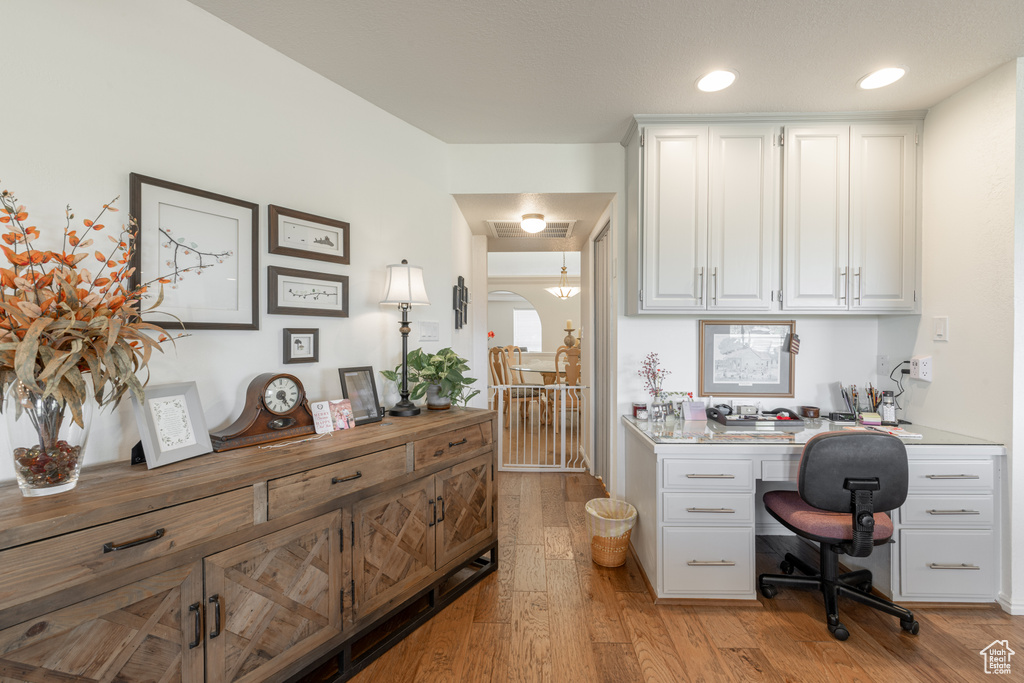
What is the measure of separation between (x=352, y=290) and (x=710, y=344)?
2.26m

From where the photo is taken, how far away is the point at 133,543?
1.18 meters

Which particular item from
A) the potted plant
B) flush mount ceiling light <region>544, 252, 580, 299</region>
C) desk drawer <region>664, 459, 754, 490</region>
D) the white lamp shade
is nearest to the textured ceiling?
the white lamp shade

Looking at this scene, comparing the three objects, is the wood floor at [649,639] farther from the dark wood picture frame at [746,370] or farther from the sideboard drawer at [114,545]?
the dark wood picture frame at [746,370]

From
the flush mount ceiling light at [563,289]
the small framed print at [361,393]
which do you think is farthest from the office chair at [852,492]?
the flush mount ceiling light at [563,289]

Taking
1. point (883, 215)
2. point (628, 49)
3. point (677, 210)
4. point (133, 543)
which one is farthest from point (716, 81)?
point (133, 543)

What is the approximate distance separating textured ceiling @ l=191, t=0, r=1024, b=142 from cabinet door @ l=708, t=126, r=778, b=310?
0.55 feet

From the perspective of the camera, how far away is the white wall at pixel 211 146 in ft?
4.60

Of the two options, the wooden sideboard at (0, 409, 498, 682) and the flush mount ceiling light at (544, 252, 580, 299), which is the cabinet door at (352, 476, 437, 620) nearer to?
the wooden sideboard at (0, 409, 498, 682)

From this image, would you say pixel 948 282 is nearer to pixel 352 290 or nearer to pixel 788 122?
pixel 788 122

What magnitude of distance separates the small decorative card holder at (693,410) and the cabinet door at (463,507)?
4.21ft

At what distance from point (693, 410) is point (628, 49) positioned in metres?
2.02

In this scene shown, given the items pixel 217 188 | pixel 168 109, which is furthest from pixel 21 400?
pixel 168 109

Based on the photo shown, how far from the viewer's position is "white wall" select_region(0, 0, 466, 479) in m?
1.40

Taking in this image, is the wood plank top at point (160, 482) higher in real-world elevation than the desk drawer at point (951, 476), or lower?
higher
